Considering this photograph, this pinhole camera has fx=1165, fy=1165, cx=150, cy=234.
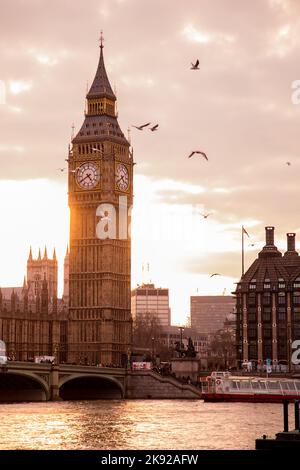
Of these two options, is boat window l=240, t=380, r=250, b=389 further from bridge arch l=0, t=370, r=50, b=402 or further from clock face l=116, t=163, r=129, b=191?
clock face l=116, t=163, r=129, b=191

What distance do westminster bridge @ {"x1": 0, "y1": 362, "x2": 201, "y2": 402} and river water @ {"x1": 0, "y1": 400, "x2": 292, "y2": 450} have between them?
953 cm

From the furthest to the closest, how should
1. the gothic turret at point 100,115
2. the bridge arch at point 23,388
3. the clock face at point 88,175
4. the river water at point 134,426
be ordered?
the gothic turret at point 100,115 → the clock face at point 88,175 → the bridge arch at point 23,388 → the river water at point 134,426

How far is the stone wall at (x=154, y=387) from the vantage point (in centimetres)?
15850

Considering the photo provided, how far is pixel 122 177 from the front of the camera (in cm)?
18475

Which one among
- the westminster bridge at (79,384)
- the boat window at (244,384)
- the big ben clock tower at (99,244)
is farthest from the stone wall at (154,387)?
the big ben clock tower at (99,244)

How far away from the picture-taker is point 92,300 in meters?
181

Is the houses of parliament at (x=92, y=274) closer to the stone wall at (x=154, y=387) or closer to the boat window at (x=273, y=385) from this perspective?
the stone wall at (x=154, y=387)

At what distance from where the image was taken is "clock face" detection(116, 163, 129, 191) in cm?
18338

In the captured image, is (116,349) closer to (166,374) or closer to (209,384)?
(166,374)

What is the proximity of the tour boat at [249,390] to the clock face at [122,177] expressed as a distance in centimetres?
4241

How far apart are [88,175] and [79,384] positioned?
131 feet

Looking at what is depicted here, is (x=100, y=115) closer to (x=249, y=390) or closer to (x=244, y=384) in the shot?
(x=244, y=384)
